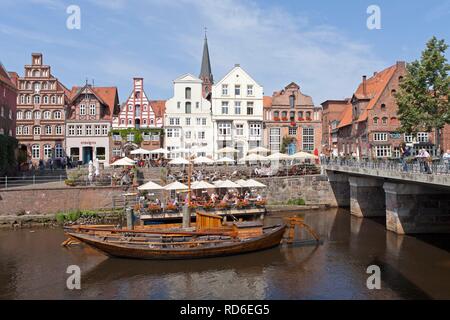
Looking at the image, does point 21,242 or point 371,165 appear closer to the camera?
point 21,242

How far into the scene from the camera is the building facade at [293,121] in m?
61.9

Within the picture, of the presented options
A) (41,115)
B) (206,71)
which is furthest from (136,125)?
(206,71)

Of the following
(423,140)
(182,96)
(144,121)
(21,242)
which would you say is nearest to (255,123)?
(182,96)

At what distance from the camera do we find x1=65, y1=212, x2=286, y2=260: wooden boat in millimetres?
23422

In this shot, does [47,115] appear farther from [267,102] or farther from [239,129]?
[267,102]

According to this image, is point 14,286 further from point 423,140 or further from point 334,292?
point 423,140

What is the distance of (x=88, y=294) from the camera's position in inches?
746

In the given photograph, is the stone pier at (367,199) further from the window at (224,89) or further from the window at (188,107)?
the window at (188,107)

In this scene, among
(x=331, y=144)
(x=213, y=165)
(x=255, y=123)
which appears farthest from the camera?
(x=331, y=144)

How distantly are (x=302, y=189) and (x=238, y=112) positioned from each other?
1946 cm

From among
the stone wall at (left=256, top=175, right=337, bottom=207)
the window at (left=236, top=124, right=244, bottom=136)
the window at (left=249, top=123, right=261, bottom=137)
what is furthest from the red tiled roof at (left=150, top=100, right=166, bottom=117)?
the stone wall at (left=256, top=175, right=337, bottom=207)

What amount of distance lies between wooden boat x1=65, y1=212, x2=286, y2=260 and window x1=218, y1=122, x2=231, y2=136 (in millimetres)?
34253

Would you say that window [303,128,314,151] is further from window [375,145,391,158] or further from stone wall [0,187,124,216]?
stone wall [0,187,124,216]
